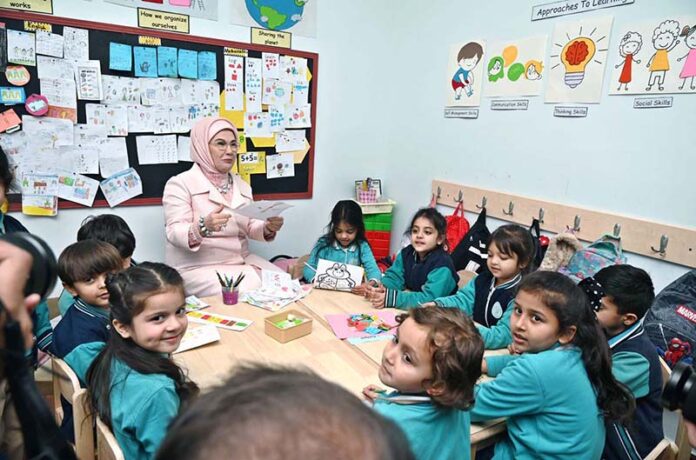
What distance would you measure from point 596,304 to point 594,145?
109 cm

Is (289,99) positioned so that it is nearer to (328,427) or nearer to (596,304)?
(596,304)

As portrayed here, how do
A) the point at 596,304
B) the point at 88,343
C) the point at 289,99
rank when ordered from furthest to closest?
the point at 289,99 → the point at 596,304 → the point at 88,343

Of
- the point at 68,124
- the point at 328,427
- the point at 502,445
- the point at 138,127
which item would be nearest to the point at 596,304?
the point at 502,445

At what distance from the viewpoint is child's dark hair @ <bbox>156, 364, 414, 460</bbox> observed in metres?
0.37

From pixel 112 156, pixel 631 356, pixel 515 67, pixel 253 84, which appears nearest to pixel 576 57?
pixel 515 67

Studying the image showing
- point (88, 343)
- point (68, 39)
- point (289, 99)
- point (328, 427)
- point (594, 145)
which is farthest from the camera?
point (289, 99)

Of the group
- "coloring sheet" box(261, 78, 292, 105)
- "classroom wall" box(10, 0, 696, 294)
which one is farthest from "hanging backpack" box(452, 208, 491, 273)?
"coloring sheet" box(261, 78, 292, 105)

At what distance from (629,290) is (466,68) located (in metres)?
1.94

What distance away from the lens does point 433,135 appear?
11.0 feet

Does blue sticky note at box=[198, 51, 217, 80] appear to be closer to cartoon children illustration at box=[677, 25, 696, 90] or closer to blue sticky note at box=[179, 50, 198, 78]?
blue sticky note at box=[179, 50, 198, 78]

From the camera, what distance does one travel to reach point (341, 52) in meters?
3.43

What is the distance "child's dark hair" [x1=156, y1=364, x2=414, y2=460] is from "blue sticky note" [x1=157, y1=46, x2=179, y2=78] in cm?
280

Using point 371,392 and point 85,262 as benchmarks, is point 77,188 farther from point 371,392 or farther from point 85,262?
point 371,392

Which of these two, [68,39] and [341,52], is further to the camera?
[341,52]
